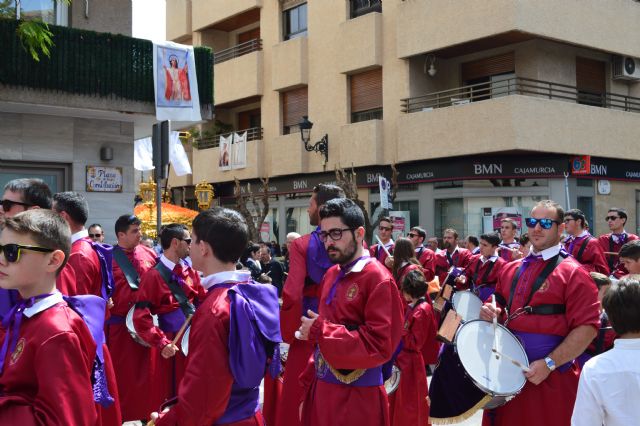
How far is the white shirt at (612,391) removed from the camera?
3.02m

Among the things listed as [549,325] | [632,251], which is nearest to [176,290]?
[549,325]

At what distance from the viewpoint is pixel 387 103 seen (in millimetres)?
22578

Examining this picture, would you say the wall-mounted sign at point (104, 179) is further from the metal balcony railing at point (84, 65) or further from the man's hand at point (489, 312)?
the man's hand at point (489, 312)

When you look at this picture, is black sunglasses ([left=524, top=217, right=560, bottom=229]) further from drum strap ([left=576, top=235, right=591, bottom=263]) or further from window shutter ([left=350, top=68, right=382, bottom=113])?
window shutter ([left=350, top=68, right=382, bottom=113])

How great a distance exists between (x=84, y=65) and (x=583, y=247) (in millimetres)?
8346

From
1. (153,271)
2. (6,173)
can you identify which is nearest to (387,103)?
(6,173)

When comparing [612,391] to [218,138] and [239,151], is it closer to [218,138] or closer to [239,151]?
[239,151]

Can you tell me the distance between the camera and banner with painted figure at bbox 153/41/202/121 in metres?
12.5

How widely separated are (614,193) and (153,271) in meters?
18.3

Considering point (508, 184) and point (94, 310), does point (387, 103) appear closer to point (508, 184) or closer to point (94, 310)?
point (508, 184)

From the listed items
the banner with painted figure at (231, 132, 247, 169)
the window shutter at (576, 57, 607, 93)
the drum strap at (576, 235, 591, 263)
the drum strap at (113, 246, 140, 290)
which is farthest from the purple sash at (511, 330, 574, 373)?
the banner with painted figure at (231, 132, 247, 169)

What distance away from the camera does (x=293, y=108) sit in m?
27.0

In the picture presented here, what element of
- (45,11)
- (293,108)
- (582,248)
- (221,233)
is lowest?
(582,248)

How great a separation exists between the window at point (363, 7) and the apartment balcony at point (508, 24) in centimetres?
189
